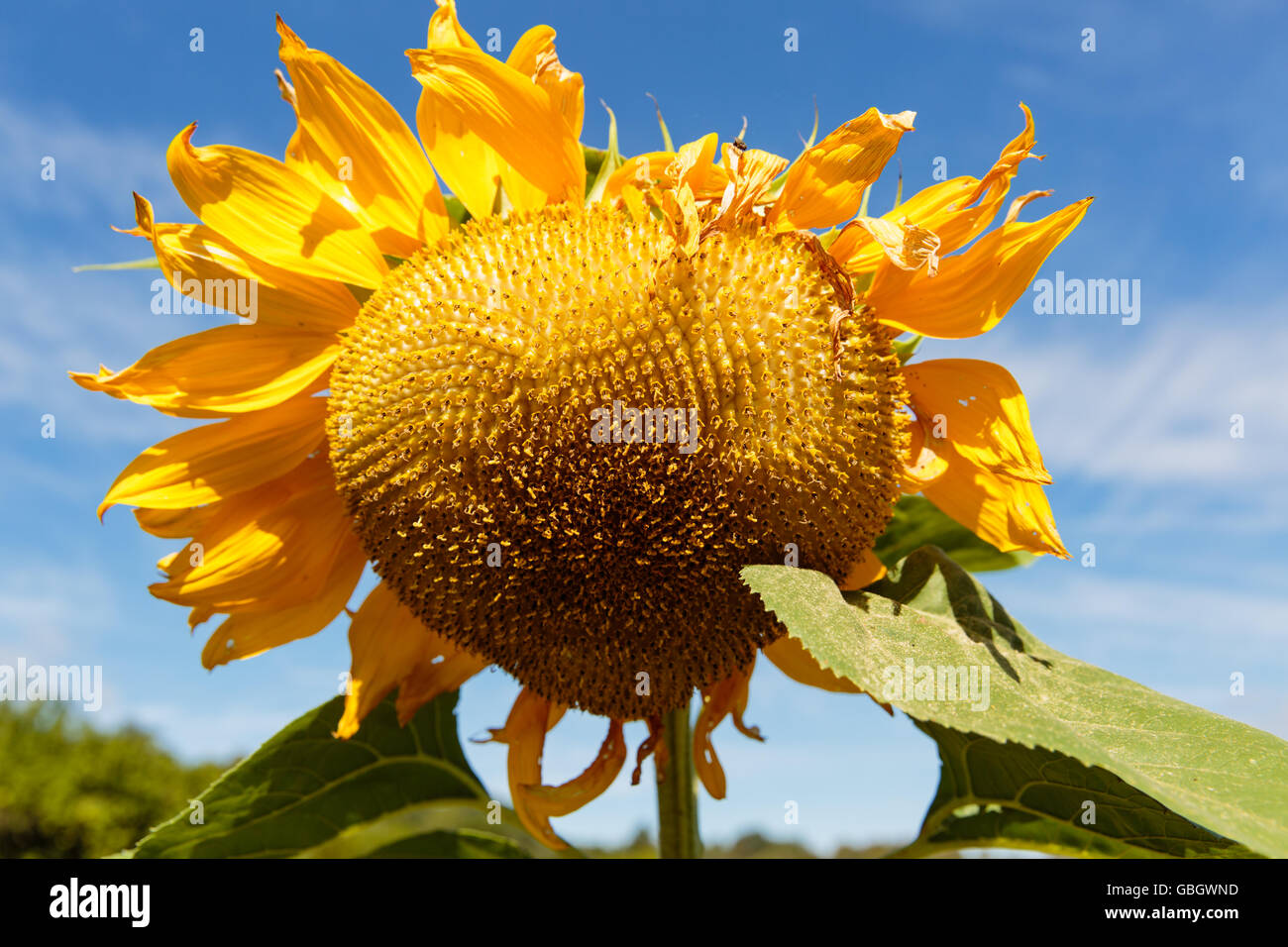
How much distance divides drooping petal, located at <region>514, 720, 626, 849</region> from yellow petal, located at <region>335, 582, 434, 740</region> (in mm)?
425

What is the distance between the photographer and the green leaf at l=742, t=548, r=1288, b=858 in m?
1.35

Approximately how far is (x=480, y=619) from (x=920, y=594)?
2.73ft

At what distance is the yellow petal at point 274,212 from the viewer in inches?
78.3

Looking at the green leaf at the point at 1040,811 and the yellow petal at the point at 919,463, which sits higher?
the yellow petal at the point at 919,463

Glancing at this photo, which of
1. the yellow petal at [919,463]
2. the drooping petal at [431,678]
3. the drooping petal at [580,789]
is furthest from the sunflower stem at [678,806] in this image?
the yellow petal at [919,463]

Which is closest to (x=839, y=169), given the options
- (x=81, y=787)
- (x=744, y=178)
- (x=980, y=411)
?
(x=744, y=178)

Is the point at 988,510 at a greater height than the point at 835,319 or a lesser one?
lesser

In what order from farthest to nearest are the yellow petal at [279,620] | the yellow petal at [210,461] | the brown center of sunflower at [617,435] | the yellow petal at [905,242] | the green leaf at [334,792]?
the green leaf at [334,792]
the yellow petal at [279,620]
the yellow petal at [210,461]
the yellow petal at [905,242]
the brown center of sunflower at [617,435]

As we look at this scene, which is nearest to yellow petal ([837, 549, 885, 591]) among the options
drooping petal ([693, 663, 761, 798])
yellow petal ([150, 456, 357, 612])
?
drooping petal ([693, 663, 761, 798])

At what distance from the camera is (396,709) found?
2.37m

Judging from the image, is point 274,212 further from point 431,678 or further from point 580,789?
point 580,789

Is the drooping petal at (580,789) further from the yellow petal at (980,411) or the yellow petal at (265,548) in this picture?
the yellow petal at (980,411)
